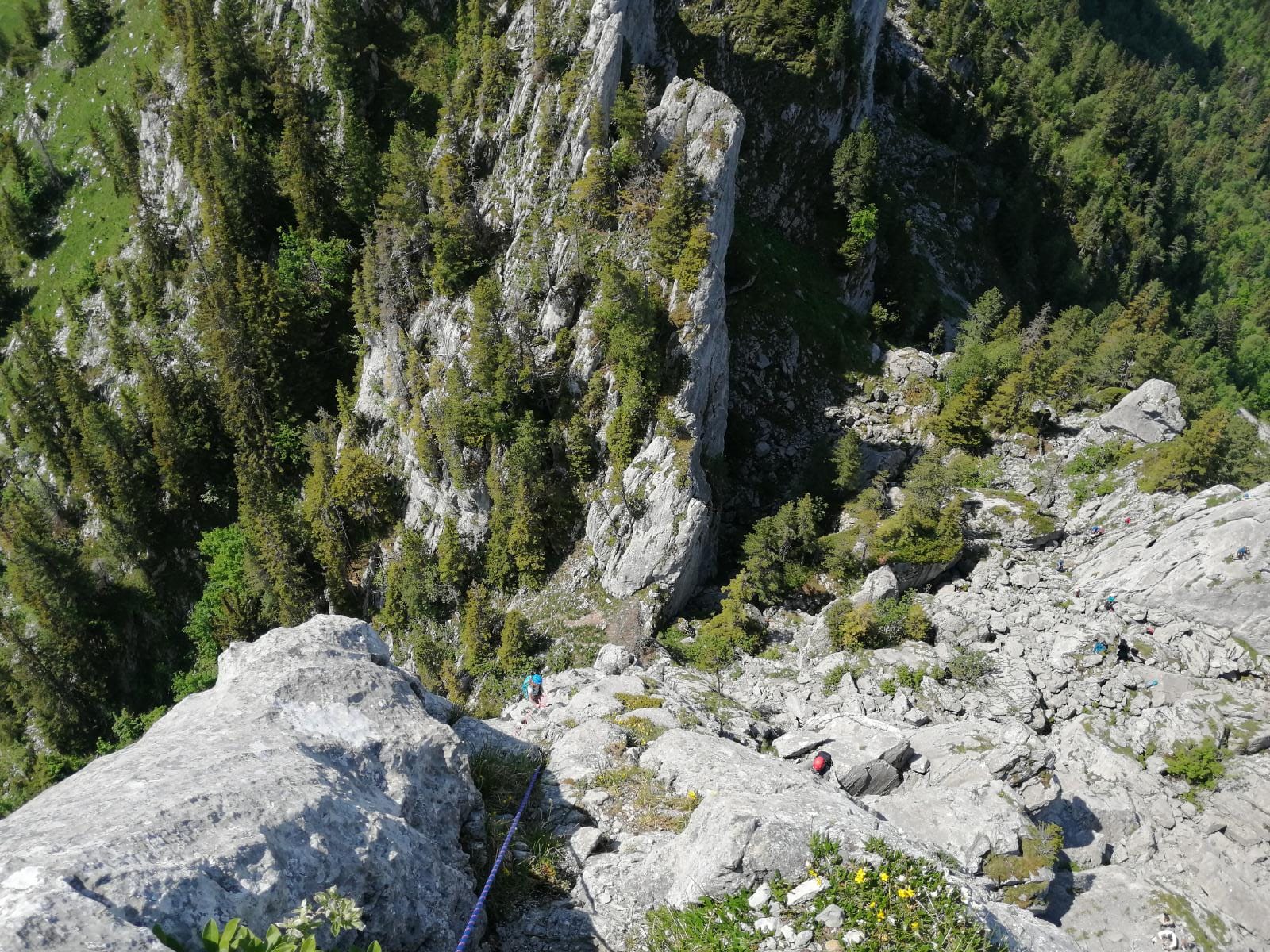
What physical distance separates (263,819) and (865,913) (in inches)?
323

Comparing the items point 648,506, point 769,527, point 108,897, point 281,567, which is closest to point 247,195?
point 281,567

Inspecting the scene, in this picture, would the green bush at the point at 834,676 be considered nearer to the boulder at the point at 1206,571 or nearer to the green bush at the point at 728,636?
the green bush at the point at 728,636

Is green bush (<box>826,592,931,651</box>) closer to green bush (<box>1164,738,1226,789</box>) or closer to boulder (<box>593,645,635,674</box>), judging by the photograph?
green bush (<box>1164,738,1226,789</box>)

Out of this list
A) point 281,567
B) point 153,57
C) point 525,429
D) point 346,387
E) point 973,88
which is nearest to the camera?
point 525,429

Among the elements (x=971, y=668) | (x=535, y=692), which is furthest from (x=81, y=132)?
(x=971, y=668)

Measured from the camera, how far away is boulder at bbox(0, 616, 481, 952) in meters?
6.23

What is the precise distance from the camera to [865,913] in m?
9.26

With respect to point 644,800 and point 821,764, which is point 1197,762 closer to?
point 821,764

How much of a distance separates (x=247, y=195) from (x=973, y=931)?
66.0 meters

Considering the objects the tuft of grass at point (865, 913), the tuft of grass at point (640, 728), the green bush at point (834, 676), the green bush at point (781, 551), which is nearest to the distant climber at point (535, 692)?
the tuft of grass at point (640, 728)

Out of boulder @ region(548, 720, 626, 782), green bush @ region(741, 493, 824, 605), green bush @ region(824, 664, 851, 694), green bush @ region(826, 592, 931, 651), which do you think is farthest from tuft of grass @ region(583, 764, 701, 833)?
green bush @ region(741, 493, 824, 605)

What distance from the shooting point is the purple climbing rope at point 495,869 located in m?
8.59

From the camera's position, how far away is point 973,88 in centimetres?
8525

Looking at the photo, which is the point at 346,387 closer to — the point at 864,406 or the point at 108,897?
the point at 864,406
